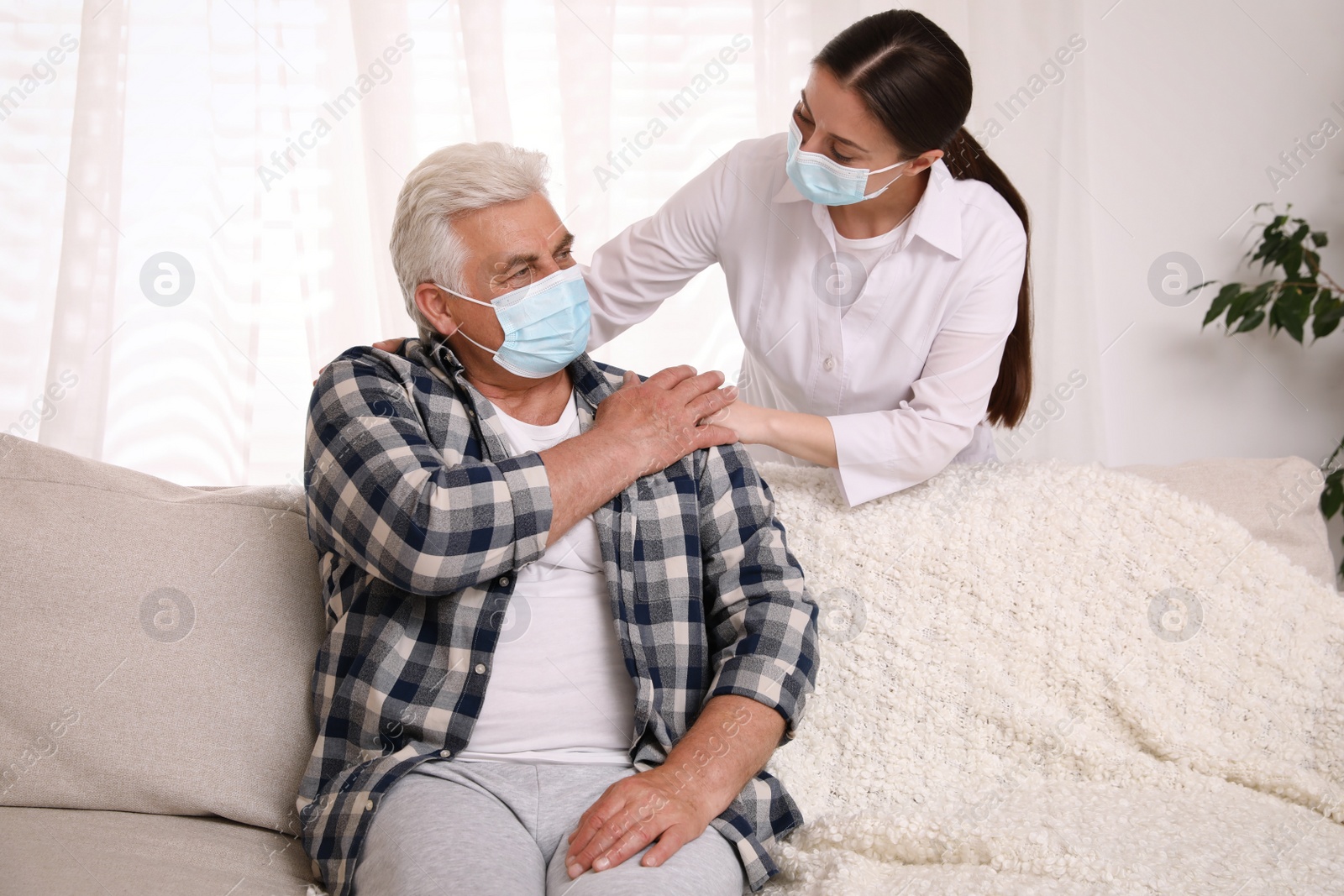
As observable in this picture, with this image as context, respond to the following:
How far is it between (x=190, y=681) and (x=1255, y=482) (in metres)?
1.66

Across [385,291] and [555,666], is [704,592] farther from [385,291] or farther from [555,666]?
[385,291]

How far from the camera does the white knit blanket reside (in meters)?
1.29

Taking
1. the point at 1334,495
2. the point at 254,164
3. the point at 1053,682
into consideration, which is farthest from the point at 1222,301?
the point at 254,164

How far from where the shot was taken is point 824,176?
1569 millimetres

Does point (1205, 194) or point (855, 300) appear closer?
point (855, 300)

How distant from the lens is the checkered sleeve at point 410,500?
1175mm

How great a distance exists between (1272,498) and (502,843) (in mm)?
1318

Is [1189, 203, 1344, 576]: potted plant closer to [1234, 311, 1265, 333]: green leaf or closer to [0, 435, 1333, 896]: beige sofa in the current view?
[1234, 311, 1265, 333]: green leaf

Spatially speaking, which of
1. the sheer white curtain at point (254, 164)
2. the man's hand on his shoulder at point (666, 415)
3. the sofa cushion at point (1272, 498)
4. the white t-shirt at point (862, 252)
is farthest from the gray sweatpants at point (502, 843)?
the sheer white curtain at point (254, 164)

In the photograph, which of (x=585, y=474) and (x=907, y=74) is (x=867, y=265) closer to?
(x=907, y=74)

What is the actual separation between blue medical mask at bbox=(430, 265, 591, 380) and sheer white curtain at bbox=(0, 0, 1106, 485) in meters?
1.43

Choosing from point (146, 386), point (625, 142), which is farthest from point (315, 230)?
point (625, 142)

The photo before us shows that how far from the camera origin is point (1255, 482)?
165cm

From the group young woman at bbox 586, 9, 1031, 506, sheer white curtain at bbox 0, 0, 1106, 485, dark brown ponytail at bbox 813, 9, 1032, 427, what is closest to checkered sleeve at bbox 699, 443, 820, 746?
young woman at bbox 586, 9, 1031, 506
